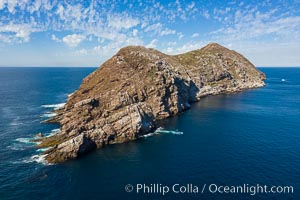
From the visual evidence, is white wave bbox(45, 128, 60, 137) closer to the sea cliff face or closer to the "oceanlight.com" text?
the sea cliff face

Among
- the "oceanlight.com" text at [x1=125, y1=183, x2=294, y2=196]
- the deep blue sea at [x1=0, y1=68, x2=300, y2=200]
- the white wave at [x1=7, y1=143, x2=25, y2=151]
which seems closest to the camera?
the "oceanlight.com" text at [x1=125, y1=183, x2=294, y2=196]

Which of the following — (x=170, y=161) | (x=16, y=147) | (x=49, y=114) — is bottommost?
(x=170, y=161)

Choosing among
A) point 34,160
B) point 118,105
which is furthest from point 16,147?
point 118,105

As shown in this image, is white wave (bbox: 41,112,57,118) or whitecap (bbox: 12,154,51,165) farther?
white wave (bbox: 41,112,57,118)

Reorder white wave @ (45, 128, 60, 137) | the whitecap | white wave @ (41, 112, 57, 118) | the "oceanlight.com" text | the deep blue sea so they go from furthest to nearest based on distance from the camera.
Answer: white wave @ (41, 112, 57, 118) < white wave @ (45, 128, 60, 137) < the whitecap < the deep blue sea < the "oceanlight.com" text

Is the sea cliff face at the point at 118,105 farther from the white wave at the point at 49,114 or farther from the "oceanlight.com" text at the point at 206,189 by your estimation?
the "oceanlight.com" text at the point at 206,189

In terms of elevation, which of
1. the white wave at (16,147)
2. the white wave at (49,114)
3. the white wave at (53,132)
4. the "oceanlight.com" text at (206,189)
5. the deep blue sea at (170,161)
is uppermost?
the white wave at (49,114)

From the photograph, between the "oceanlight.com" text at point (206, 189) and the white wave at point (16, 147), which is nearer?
the "oceanlight.com" text at point (206, 189)

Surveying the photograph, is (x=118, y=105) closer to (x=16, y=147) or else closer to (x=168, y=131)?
(x=168, y=131)

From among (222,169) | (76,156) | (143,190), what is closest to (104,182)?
(143,190)

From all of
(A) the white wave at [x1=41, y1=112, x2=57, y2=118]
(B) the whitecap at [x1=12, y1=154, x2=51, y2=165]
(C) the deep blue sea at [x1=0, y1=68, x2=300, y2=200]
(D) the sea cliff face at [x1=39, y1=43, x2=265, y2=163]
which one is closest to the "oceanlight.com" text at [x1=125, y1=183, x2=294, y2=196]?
(C) the deep blue sea at [x1=0, y1=68, x2=300, y2=200]

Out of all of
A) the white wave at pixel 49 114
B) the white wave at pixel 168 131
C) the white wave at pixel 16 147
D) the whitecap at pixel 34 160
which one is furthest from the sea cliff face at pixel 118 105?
the white wave at pixel 16 147
